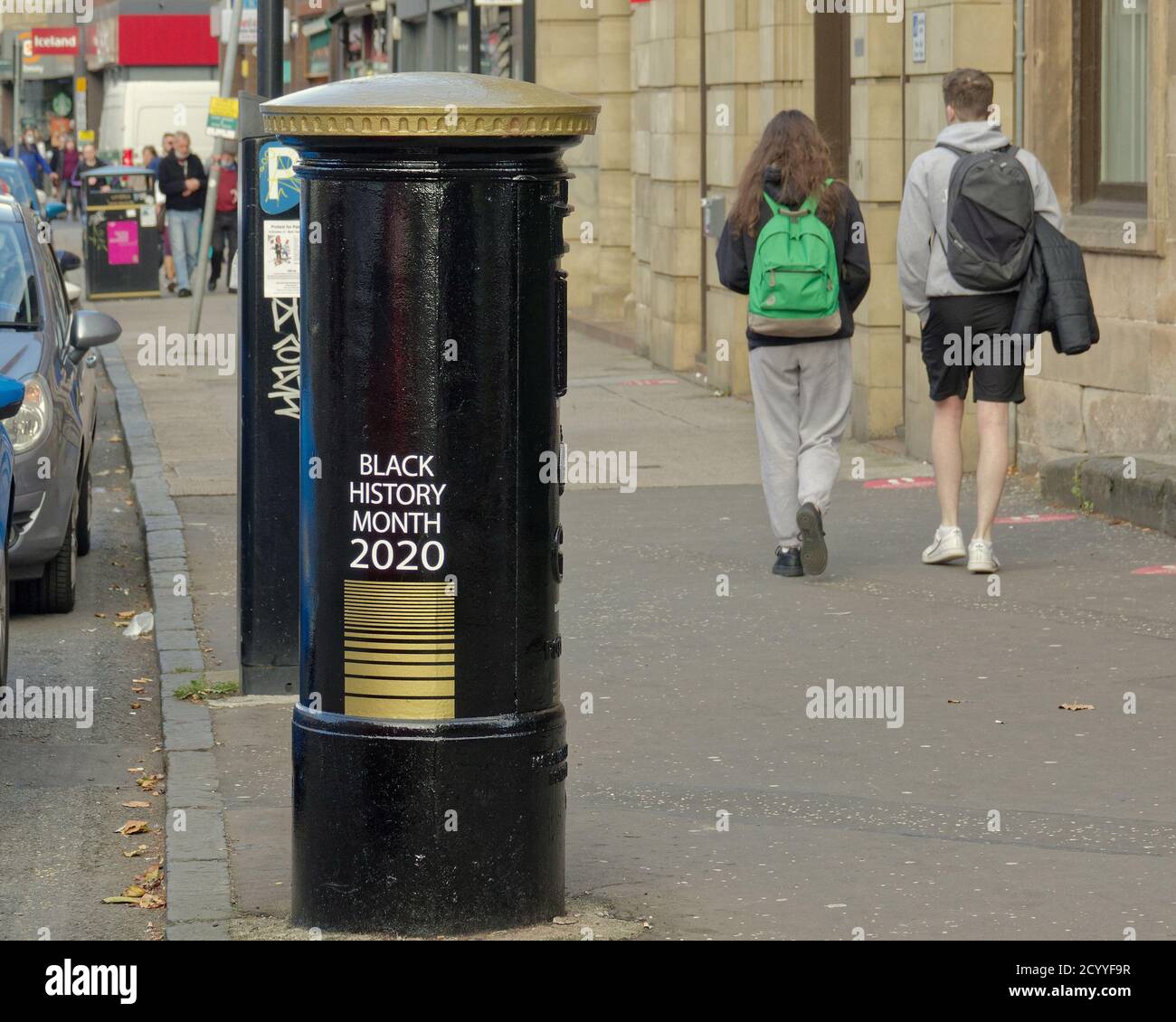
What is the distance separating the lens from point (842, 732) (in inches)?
282

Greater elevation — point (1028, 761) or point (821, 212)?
point (821, 212)

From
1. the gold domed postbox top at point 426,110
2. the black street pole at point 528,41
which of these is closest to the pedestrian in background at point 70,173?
the black street pole at point 528,41

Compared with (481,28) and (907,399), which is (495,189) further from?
(481,28)

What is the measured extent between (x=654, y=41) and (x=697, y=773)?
1388cm

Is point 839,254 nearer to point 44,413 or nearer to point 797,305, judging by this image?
point 797,305

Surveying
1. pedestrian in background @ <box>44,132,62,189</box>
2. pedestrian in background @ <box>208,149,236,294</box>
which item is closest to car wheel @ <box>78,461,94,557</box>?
pedestrian in background @ <box>208,149,236,294</box>

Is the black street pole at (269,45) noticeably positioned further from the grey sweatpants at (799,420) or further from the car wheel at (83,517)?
the car wheel at (83,517)

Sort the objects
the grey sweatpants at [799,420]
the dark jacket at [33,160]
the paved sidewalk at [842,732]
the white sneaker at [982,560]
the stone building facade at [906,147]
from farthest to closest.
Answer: the dark jacket at [33,160] → the stone building facade at [906,147] → the grey sweatpants at [799,420] → the white sneaker at [982,560] → the paved sidewalk at [842,732]

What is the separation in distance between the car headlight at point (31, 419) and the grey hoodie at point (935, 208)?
375 centimetres

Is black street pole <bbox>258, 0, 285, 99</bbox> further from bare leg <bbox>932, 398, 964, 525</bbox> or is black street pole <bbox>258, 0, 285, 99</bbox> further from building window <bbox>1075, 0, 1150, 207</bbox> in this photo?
building window <bbox>1075, 0, 1150, 207</bbox>

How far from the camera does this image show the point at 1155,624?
8.64 meters

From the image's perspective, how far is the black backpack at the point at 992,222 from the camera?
9.57 metres

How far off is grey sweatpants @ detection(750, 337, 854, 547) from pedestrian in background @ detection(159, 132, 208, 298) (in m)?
19.2

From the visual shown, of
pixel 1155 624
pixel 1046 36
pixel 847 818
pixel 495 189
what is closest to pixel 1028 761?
pixel 847 818
